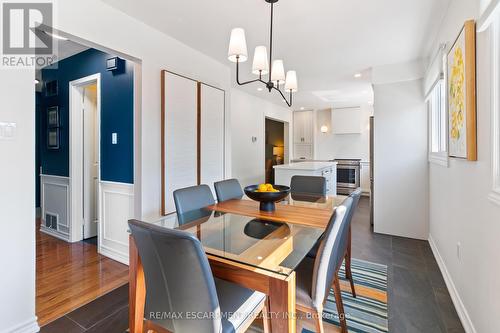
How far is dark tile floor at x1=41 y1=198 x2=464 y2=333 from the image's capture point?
5.65 feet

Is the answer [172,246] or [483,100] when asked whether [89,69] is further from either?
[483,100]

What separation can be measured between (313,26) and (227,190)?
6.01 ft

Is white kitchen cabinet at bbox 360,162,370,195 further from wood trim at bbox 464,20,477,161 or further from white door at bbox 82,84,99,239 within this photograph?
white door at bbox 82,84,99,239

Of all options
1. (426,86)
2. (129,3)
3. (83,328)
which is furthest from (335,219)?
(426,86)

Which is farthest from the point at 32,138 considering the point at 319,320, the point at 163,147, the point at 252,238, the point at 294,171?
the point at 294,171

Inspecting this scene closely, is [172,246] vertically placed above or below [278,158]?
below

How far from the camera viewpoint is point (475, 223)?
1.57 meters

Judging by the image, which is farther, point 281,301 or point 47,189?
point 47,189

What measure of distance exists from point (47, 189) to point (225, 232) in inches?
136

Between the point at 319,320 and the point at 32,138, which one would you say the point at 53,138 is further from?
the point at 319,320

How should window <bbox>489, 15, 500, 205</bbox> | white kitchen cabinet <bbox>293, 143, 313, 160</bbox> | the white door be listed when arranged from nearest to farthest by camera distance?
1. window <bbox>489, 15, 500, 205</bbox>
2. the white door
3. white kitchen cabinet <bbox>293, 143, 313, 160</bbox>

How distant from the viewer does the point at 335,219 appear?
1.17 metres

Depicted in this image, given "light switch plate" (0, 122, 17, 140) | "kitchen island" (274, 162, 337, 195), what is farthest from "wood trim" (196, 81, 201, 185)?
"light switch plate" (0, 122, 17, 140)

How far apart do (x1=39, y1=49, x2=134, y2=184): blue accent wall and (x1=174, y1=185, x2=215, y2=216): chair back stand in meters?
0.95
